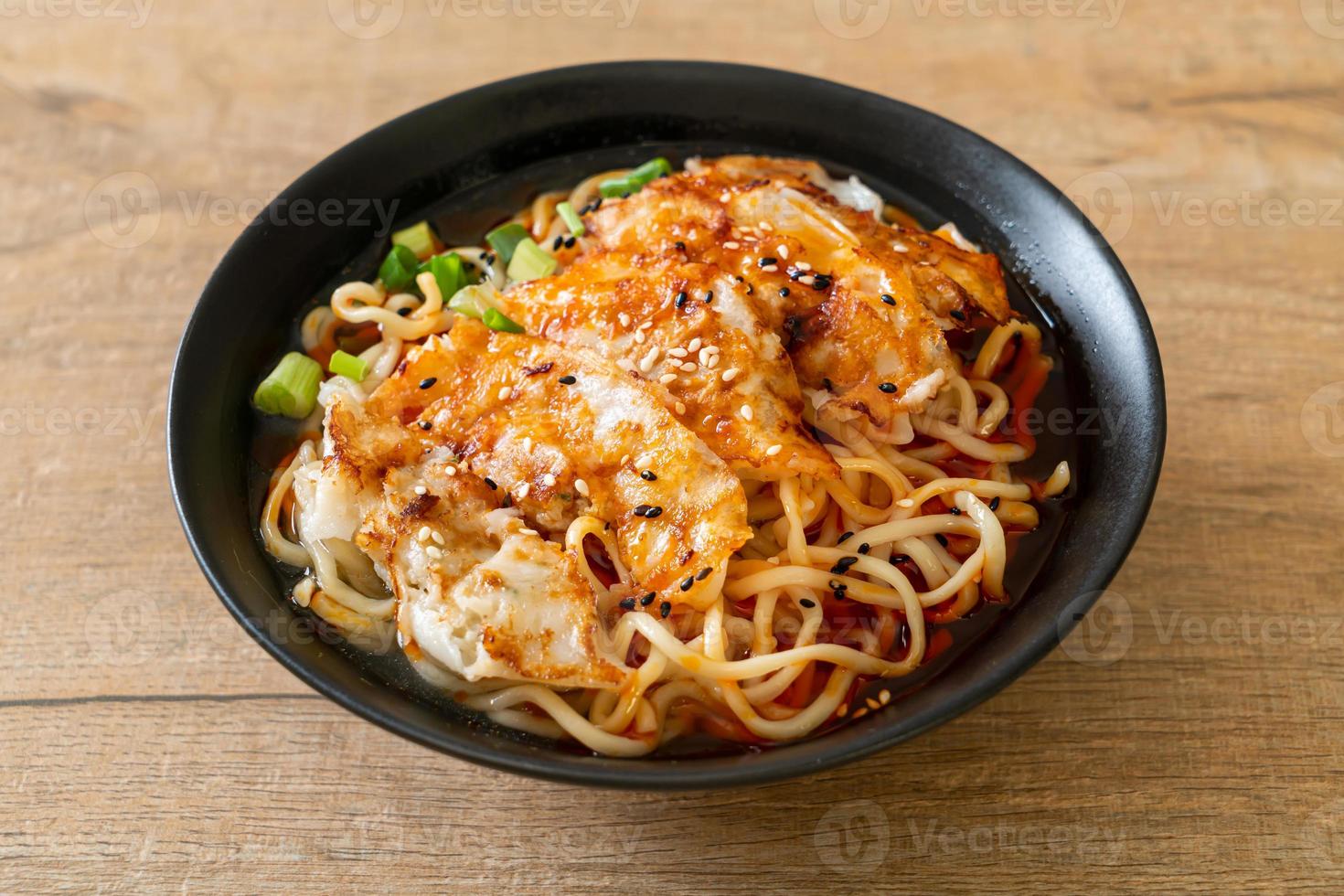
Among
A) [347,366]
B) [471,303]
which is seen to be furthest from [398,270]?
[347,366]

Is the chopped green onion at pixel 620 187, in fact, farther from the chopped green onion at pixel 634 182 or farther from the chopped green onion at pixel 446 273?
the chopped green onion at pixel 446 273

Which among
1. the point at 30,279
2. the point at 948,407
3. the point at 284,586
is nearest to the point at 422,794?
the point at 284,586

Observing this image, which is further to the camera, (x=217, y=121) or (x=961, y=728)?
(x=217, y=121)

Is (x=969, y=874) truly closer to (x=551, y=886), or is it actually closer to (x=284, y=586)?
(x=551, y=886)

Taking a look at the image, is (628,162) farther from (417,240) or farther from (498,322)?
(498,322)

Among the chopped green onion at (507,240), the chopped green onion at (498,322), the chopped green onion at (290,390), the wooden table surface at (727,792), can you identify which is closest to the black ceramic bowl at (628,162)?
the chopped green onion at (290,390)

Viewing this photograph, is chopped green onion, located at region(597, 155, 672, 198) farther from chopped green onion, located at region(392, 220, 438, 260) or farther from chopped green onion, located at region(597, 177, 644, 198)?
chopped green onion, located at region(392, 220, 438, 260)
